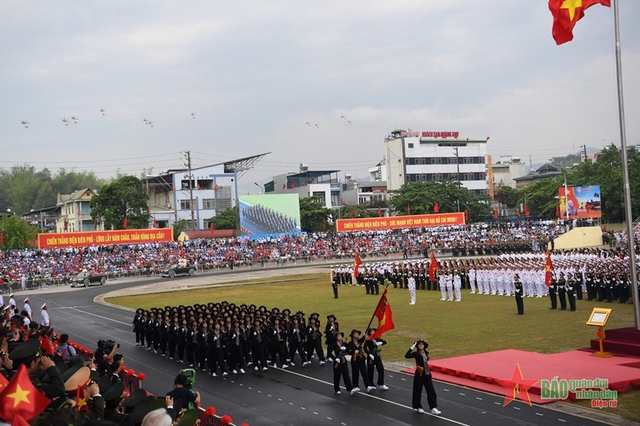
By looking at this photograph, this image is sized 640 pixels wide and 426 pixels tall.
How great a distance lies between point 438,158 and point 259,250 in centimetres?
4680

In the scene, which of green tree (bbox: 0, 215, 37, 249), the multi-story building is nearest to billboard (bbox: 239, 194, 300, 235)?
green tree (bbox: 0, 215, 37, 249)

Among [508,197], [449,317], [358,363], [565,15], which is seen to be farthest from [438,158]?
[358,363]

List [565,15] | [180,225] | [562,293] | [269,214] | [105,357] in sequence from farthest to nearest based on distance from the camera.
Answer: [180,225] → [269,214] → [562,293] → [565,15] → [105,357]

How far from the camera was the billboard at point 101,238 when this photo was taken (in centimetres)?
5281

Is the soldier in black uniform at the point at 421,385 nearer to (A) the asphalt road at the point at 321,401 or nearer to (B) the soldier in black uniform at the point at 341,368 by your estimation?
(A) the asphalt road at the point at 321,401

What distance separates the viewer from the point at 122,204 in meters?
69.2

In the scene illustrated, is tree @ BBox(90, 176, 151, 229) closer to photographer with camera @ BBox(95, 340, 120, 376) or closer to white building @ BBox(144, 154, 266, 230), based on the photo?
white building @ BBox(144, 154, 266, 230)

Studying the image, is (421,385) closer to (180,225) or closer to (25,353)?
(25,353)

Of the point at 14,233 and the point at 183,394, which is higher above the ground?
the point at 14,233

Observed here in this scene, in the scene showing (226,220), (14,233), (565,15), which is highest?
(565,15)

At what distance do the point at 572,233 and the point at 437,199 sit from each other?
26320 millimetres

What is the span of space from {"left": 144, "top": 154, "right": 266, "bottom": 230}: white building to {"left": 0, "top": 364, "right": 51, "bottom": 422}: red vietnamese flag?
75.4 meters

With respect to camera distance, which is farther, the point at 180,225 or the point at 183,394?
the point at 180,225

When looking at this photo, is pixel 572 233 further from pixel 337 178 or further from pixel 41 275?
pixel 337 178
